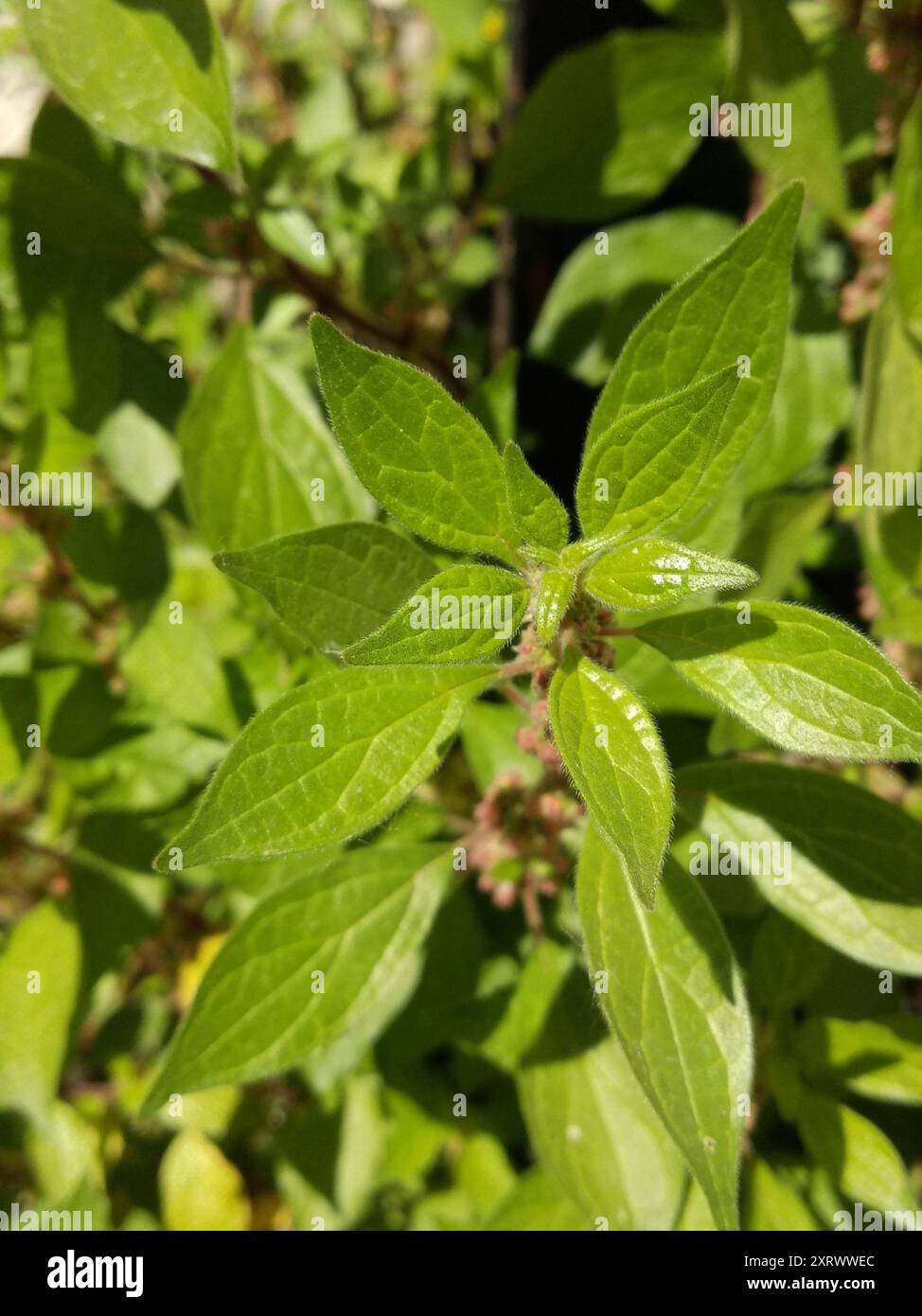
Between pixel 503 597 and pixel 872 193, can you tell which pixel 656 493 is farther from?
pixel 872 193

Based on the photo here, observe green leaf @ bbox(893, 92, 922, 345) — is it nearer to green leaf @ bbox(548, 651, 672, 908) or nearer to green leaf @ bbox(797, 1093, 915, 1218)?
green leaf @ bbox(548, 651, 672, 908)

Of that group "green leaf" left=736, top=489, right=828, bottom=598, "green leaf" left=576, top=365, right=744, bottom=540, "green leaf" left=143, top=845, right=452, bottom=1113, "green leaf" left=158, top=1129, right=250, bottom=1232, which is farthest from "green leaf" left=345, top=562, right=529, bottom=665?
"green leaf" left=158, top=1129, right=250, bottom=1232

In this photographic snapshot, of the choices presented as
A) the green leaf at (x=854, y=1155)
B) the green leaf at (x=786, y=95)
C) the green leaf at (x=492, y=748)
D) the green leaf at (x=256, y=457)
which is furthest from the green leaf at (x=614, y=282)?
the green leaf at (x=854, y=1155)

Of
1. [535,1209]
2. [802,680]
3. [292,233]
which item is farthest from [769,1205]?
[292,233]

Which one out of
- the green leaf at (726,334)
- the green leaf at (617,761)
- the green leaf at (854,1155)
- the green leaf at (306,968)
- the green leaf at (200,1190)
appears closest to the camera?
the green leaf at (617,761)

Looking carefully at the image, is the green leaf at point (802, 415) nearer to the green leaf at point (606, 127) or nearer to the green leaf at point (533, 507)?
the green leaf at point (606, 127)
